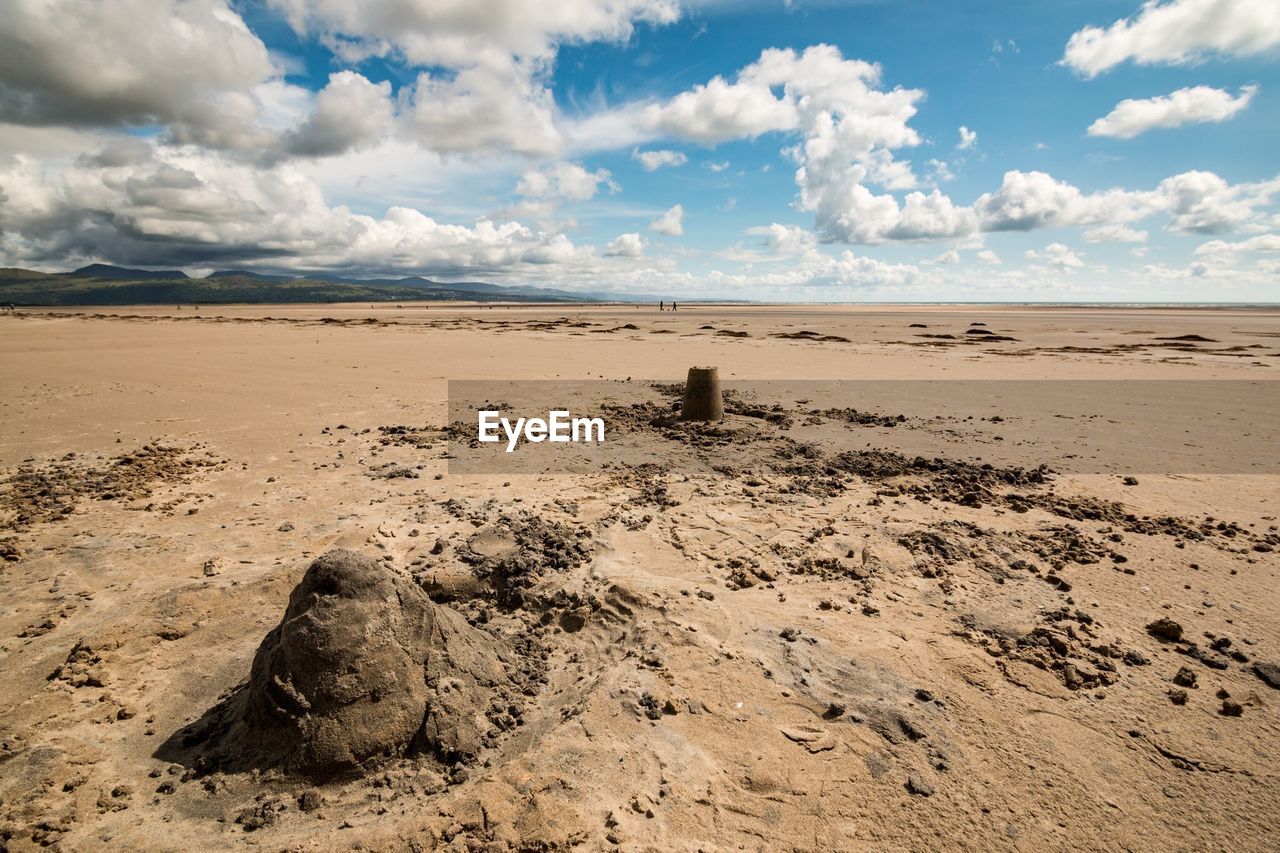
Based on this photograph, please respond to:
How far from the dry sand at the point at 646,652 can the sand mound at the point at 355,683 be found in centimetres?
2

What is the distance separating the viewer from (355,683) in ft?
9.73

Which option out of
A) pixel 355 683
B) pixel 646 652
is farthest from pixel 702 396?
pixel 355 683

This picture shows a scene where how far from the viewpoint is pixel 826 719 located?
3.33 m

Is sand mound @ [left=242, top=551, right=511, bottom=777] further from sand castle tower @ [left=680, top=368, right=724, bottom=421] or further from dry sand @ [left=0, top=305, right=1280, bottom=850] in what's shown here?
sand castle tower @ [left=680, top=368, right=724, bottom=421]

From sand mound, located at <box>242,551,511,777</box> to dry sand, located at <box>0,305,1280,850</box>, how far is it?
16 millimetres

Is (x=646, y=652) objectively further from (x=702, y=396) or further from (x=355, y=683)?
(x=702, y=396)

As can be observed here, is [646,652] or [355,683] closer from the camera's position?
[355,683]

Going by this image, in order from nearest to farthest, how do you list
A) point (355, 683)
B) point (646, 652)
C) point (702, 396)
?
point (355, 683), point (646, 652), point (702, 396)

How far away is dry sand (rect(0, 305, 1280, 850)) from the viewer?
9.04 ft

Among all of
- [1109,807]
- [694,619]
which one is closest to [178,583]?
[694,619]

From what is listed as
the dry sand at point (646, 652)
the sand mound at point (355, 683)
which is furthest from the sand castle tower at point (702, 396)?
the sand mound at point (355, 683)

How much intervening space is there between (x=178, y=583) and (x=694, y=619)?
13.0ft

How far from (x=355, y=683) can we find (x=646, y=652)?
1.73 m

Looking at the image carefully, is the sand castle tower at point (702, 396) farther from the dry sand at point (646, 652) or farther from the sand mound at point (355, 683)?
the sand mound at point (355, 683)
